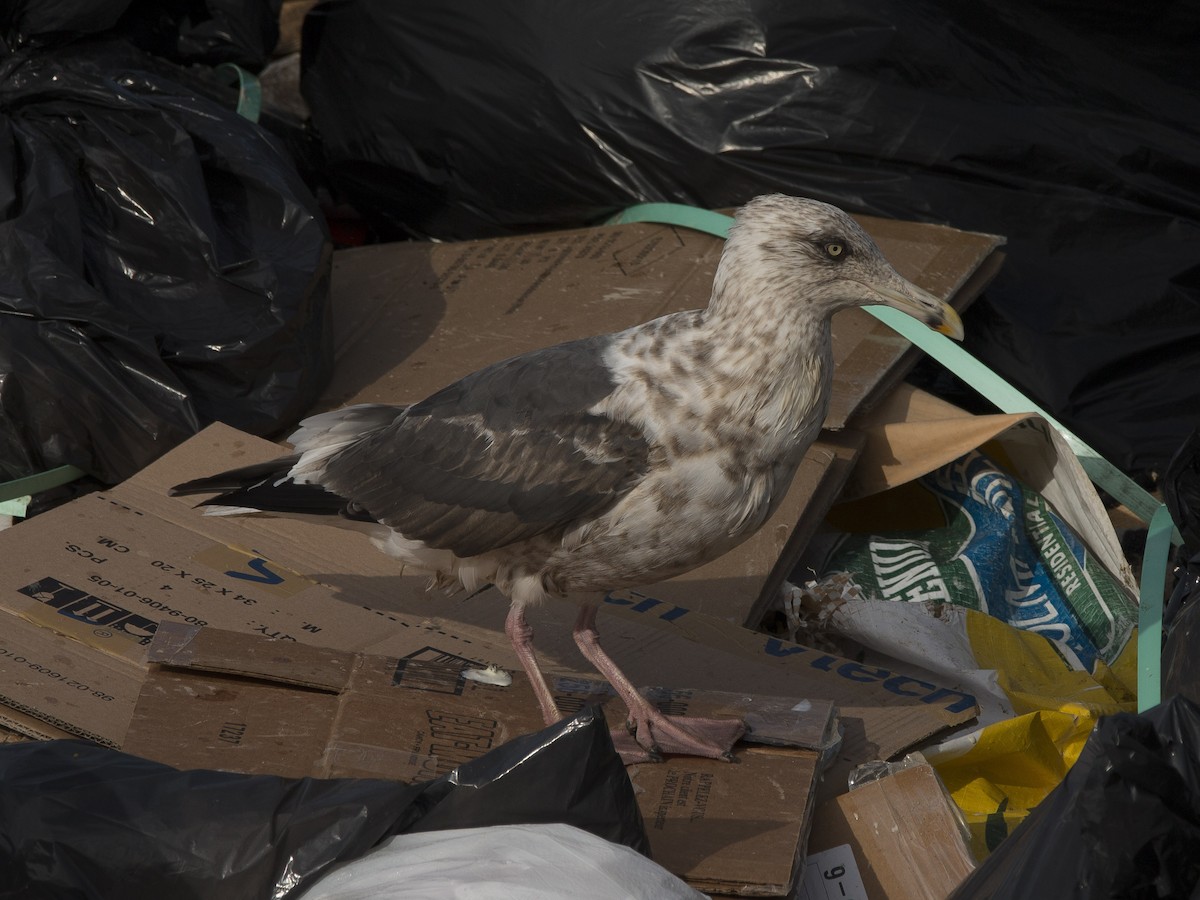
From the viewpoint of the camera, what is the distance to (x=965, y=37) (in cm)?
336

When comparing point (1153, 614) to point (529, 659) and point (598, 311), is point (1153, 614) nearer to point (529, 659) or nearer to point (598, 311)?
point (529, 659)

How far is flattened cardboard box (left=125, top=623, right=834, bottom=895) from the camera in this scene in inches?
76.0

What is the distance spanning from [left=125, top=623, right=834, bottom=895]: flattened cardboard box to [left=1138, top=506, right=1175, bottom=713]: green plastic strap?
65 cm

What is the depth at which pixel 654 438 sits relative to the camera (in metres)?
2.18

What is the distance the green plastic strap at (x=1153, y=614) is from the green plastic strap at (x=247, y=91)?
2.55 m

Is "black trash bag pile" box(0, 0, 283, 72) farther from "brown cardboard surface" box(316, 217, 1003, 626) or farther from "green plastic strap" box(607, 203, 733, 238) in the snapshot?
"green plastic strap" box(607, 203, 733, 238)

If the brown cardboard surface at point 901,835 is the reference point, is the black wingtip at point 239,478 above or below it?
above

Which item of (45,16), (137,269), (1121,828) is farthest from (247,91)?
(1121,828)

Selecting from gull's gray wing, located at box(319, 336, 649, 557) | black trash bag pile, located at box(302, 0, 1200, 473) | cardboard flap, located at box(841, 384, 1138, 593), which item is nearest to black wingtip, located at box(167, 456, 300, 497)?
gull's gray wing, located at box(319, 336, 649, 557)

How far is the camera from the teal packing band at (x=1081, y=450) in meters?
2.57

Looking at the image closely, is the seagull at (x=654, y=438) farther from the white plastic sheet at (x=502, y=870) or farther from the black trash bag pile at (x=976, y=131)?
the black trash bag pile at (x=976, y=131)

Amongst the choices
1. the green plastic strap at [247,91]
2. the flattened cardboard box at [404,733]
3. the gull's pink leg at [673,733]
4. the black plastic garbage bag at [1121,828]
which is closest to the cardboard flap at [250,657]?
the flattened cardboard box at [404,733]

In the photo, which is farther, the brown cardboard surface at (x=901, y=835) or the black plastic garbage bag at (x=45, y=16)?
the black plastic garbage bag at (x=45, y=16)

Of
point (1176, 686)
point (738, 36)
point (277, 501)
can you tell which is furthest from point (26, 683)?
point (738, 36)
